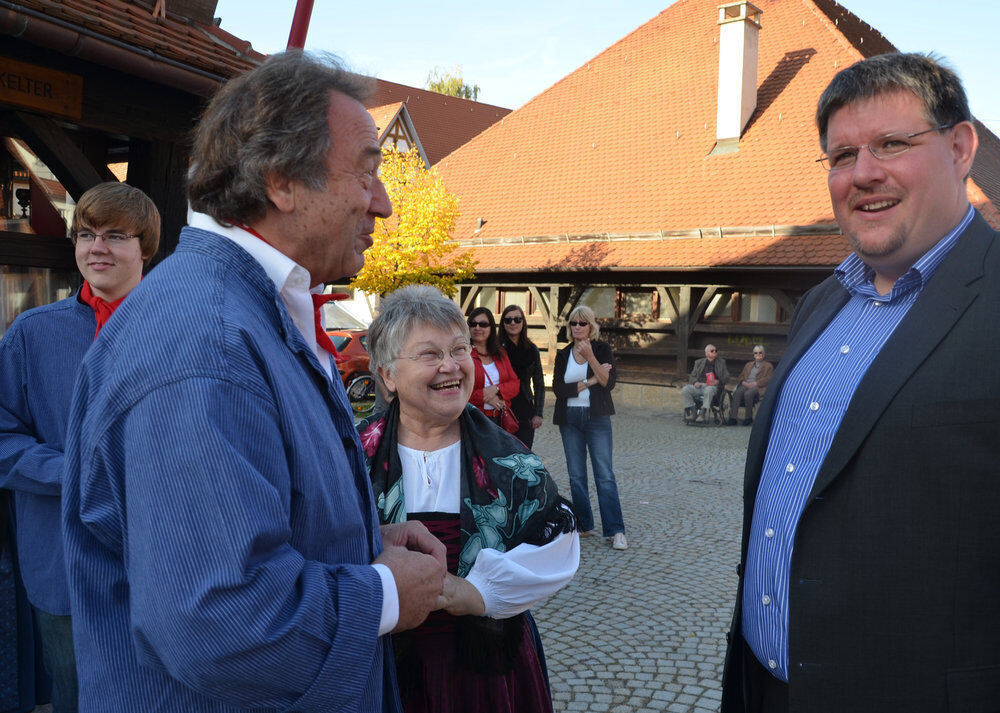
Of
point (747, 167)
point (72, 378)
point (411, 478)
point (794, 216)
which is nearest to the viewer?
point (411, 478)

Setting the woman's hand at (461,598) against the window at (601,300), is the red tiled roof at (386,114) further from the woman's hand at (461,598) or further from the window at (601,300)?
the woman's hand at (461,598)

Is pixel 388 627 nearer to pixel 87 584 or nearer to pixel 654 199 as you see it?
pixel 87 584

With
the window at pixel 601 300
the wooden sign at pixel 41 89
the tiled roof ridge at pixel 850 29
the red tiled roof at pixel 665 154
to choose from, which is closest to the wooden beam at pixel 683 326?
the red tiled roof at pixel 665 154

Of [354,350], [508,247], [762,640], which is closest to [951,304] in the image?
[762,640]

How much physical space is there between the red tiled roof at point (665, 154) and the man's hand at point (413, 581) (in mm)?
14823

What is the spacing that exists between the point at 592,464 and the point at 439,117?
110 feet

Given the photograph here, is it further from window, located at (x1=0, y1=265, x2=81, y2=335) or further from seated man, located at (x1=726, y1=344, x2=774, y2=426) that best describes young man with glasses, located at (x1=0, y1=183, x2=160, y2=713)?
seated man, located at (x1=726, y1=344, x2=774, y2=426)

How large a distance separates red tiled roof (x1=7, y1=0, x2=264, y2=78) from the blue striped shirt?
385 centimetres

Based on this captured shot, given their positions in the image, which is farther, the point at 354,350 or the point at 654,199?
the point at 654,199

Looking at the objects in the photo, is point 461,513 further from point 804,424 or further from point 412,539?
point 804,424

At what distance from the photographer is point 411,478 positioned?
2.38 m

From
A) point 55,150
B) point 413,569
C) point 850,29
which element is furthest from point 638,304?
point 413,569

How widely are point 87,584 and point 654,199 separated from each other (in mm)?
18174

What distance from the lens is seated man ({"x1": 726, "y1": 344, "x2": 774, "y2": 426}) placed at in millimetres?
14117
